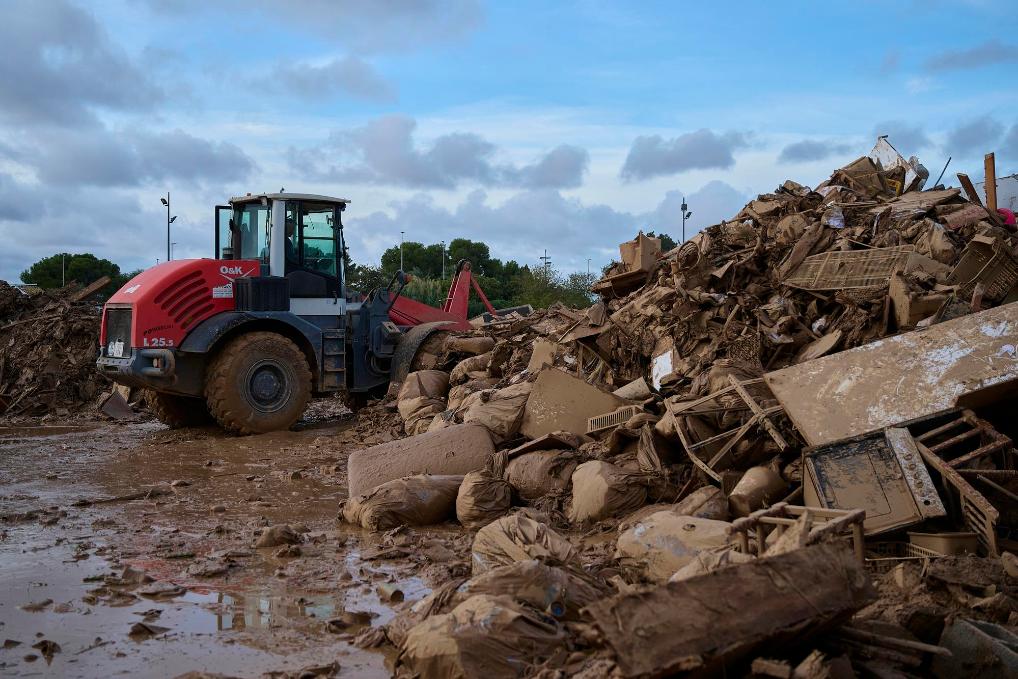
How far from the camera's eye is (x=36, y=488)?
816 cm

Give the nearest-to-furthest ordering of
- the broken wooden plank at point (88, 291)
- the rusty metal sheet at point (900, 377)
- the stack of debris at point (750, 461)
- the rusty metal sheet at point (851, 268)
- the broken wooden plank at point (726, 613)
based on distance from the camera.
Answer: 1. the broken wooden plank at point (726, 613)
2. the stack of debris at point (750, 461)
3. the rusty metal sheet at point (900, 377)
4. the rusty metal sheet at point (851, 268)
5. the broken wooden plank at point (88, 291)

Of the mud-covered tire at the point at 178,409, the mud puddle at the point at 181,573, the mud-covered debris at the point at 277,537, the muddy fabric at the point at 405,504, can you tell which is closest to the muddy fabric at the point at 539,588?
the mud puddle at the point at 181,573

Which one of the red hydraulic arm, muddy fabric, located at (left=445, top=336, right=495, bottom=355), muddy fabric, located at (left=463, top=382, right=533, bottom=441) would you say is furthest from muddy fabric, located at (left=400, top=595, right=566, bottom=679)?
the red hydraulic arm

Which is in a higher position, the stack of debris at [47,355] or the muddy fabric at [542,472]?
the stack of debris at [47,355]

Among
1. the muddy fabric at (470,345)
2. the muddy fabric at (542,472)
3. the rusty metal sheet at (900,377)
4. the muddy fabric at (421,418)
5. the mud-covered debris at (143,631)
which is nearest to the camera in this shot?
the mud-covered debris at (143,631)

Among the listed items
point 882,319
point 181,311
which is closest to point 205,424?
point 181,311

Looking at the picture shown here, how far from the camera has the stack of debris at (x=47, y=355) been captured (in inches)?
557

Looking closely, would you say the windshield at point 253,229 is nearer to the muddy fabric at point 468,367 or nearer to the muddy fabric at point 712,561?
the muddy fabric at point 468,367

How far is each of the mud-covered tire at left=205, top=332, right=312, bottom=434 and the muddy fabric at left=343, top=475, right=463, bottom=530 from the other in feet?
14.4

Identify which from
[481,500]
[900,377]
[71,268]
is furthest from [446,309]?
[71,268]

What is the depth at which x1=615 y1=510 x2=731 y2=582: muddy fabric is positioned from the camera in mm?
4730

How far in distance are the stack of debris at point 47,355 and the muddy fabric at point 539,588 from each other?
11.8 m

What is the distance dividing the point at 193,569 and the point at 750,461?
3.63 metres

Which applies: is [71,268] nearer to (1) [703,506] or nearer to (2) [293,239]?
(2) [293,239]
